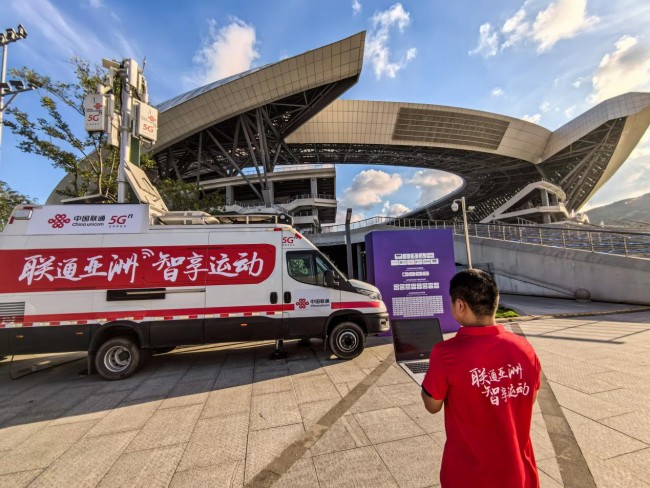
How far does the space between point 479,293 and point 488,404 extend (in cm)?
56

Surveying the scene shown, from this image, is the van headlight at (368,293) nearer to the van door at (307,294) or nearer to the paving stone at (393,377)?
the van door at (307,294)

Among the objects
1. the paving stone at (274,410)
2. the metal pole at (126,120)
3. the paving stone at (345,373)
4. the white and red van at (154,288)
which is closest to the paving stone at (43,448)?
the white and red van at (154,288)

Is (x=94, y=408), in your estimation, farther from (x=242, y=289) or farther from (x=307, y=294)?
(x=307, y=294)

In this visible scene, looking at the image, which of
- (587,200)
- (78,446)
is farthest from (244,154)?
(587,200)

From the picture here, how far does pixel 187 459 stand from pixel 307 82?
4042 centimetres

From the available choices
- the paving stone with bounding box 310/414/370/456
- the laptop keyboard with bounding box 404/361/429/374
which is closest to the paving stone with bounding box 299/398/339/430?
the paving stone with bounding box 310/414/370/456

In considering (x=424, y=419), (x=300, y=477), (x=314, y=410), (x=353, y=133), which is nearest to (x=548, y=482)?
(x=424, y=419)

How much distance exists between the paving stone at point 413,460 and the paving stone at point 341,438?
0.86 ft

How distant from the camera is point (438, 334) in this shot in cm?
550

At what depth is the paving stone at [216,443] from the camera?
3224 mm

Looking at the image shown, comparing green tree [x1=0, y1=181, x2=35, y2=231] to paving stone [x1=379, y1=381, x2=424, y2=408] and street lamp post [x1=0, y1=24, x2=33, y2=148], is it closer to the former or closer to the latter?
street lamp post [x1=0, y1=24, x2=33, y2=148]

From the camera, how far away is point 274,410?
4320 millimetres

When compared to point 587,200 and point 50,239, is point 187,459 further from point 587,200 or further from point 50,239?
point 587,200

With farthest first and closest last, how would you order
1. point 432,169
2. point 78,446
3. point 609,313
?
point 432,169
point 609,313
point 78,446
